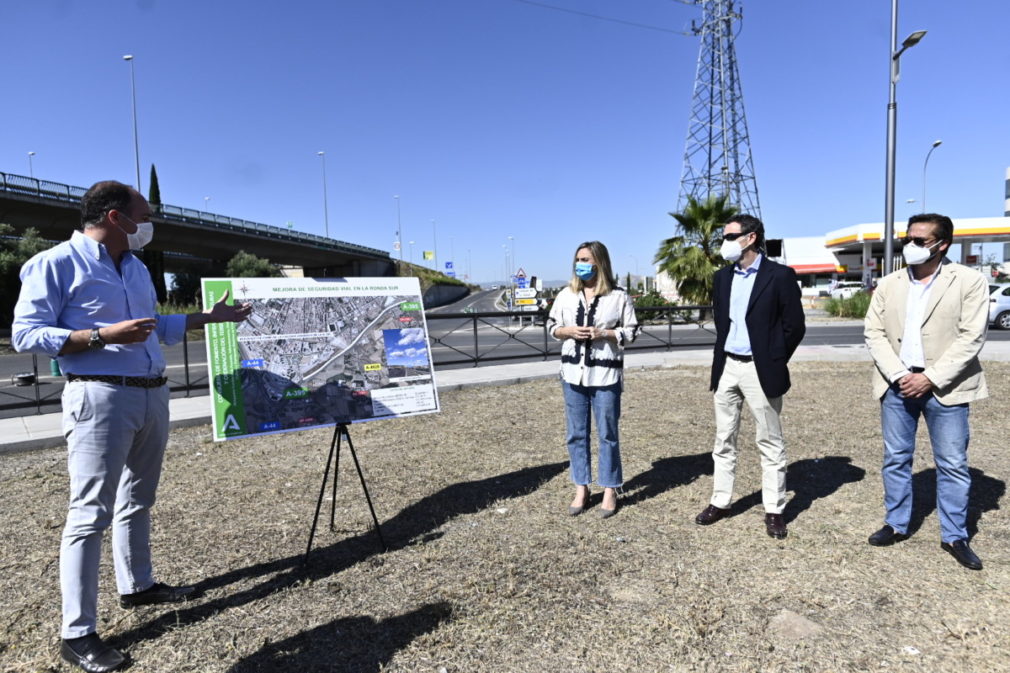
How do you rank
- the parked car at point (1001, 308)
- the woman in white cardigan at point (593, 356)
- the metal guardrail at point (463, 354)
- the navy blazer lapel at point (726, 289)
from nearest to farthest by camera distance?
the navy blazer lapel at point (726, 289) → the woman in white cardigan at point (593, 356) → the metal guardrail at point (463, 354) → the parked car at point (1001, 308)

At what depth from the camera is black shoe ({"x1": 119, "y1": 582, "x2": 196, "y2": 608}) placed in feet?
9.73

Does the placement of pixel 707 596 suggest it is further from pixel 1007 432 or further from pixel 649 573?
pixel 1007 432

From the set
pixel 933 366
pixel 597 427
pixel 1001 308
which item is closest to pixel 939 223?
pixel 933 366

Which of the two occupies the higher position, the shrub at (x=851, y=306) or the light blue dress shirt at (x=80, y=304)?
the light blue dress shirt at (x=80, y=304)

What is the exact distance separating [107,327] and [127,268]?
1.38ft

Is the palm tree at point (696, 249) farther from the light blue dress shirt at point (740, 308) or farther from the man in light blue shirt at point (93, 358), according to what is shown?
the man in light blue shirt at point (93, 358)

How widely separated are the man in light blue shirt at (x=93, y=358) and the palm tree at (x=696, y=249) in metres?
21.7

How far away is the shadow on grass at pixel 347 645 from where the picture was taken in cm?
253

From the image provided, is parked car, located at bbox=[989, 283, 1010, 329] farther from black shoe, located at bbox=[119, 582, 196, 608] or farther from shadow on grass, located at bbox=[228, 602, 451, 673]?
black shoe, located at bbox=[119, 582, 196, 608]

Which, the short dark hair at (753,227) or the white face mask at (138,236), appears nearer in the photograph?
the white face mask at (138,236)

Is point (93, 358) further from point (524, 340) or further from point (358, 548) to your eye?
point (524, 340)

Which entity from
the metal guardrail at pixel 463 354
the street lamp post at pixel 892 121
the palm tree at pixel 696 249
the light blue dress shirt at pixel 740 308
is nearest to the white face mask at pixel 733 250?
the light blue dress shirt at pixel 740 308

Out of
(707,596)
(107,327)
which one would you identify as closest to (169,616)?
(107,327)

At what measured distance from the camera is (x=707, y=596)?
301 centimetres
